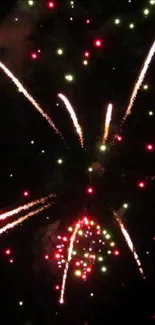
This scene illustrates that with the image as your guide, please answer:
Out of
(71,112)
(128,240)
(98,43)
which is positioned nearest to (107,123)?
(71,112)

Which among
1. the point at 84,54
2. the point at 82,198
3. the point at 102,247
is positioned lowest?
the point at 102,247

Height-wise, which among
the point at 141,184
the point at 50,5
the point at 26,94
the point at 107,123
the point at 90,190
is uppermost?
the point at 50,5

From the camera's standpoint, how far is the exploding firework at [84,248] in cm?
349

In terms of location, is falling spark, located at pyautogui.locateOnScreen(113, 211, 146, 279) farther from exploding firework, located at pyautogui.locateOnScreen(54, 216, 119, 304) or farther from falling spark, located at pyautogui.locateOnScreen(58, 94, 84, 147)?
falling spark, located at pyautogui.locateOnScreen(58, 94, 84, 147)

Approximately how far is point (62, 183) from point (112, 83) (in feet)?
2.30

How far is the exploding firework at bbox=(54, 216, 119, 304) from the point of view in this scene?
11.5 ft

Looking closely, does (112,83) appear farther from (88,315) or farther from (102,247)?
(88,315)

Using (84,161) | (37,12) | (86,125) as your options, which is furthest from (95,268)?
(37,12)

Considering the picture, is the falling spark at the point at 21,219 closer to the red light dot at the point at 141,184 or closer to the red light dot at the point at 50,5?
the red light dot at the point at 141,184

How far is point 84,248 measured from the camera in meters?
3.51

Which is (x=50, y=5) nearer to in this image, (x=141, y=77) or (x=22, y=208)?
(x=141, y=77)

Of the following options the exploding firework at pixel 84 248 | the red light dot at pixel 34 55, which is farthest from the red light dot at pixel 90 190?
the red light dot at pixel 34 55

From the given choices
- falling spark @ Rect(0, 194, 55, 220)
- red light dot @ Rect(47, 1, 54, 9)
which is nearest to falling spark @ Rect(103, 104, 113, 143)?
falling spark @ Rect(0, 194, 55, 220)

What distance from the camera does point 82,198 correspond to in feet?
11.5
